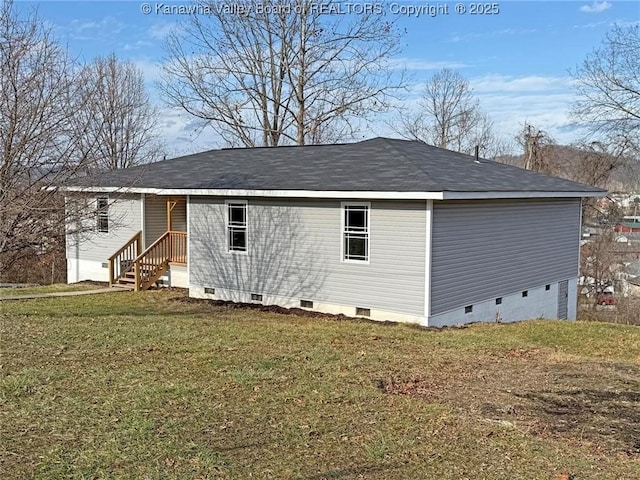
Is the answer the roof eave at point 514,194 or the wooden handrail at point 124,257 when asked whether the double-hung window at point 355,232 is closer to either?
the roof eave at point 514,194

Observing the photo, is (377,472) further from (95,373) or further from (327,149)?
(327,149)

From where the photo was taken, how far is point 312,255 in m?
13.4

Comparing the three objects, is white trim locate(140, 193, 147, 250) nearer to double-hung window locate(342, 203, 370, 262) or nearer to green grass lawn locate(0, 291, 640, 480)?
green grass lawn locate(0, 291, 640, 480)

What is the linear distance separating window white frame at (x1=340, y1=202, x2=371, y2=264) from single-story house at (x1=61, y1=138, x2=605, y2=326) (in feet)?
0.07

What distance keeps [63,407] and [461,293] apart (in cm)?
839

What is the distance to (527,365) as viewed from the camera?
8.95 meters

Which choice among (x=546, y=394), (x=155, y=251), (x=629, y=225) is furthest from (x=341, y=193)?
(x=629, y=225)

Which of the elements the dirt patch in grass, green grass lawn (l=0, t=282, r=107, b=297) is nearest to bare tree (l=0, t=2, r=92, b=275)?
the dirt patch in grass

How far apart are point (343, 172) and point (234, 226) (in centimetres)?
300

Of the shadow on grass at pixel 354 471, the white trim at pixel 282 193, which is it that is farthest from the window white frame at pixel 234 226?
the shadow on grass at pixel 354 471

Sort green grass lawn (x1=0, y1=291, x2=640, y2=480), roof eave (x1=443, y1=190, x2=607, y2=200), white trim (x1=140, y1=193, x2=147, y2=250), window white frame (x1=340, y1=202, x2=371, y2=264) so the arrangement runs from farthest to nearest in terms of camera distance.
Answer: white trim (x1=140, y1=193, x2=147, y2=250)
window white frame (x1=340, y1=202, x2=371, y2=264)
roof eave (x1=443, y1=190, x2=607, y2=200)
green grass lawn (x1=0, y1=291, x2=640, y2=480)

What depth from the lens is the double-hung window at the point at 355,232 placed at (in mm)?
12602

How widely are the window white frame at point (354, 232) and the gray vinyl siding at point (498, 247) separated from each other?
4.56 feet

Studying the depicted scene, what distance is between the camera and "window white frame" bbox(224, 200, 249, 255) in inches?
577
